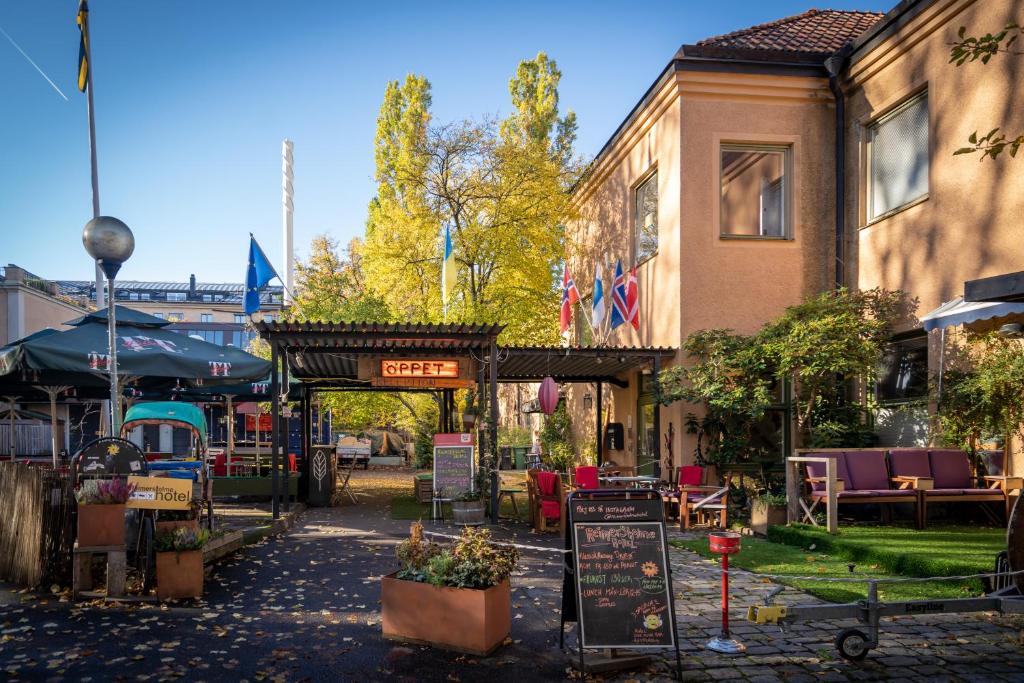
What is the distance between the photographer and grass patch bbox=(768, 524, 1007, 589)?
24.1 feet

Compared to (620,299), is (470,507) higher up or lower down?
lower down

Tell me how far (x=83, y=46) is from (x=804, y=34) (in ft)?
41.6

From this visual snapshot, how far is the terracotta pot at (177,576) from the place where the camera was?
6996 mm

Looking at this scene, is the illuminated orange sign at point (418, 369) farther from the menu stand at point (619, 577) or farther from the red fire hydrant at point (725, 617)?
the red fire hydrant at point (725, 617)

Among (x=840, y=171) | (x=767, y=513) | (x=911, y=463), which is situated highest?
(x=840, y=171)

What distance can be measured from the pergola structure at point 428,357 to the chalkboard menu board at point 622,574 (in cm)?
662

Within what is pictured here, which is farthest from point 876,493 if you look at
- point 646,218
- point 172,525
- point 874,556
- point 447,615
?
point 172,525

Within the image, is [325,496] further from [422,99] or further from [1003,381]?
[422,99]

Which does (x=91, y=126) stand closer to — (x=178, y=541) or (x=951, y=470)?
(x=178, y=541)

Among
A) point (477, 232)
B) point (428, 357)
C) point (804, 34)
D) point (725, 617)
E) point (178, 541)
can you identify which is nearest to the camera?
point (725, 617)

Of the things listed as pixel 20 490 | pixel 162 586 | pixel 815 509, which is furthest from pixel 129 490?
pixel 815 509

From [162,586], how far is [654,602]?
4581 mm

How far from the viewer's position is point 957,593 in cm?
679

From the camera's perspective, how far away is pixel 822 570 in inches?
314
